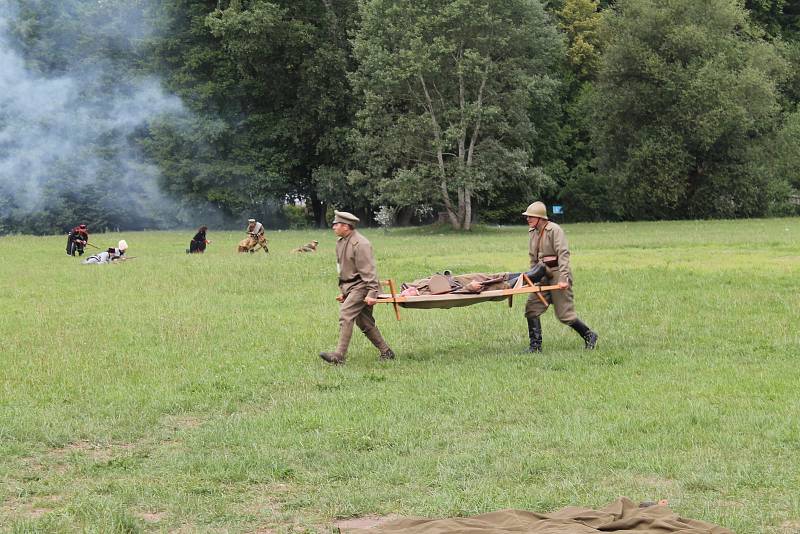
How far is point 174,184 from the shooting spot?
52875 millimetres

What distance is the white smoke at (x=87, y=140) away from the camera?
164 ft

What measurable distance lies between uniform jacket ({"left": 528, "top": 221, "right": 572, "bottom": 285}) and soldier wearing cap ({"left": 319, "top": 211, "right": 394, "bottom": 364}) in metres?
2.21

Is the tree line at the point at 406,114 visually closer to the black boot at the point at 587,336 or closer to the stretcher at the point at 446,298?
the black boot at the point at 587,336

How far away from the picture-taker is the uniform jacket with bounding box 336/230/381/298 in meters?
12.5

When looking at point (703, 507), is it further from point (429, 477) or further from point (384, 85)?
point (384, 85)

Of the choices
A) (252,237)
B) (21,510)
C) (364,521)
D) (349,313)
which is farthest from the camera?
(252,237)

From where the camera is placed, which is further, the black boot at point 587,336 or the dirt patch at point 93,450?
the black boot at point 587,336

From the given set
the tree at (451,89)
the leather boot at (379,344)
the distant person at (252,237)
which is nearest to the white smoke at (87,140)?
the tree at (451,89)

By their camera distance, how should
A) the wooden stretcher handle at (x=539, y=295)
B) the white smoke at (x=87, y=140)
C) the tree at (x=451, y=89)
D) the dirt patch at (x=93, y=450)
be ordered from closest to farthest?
1. the dirt patch at (x=93, y=450)
2. the wooden stretcher handle at (x=539, y=295)
3. the tree at (x=451, y=89)
4. the white smoke at (x=87, y=140)

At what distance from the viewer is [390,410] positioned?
9781 mm

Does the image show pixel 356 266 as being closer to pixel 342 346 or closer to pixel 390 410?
pixel 342 346

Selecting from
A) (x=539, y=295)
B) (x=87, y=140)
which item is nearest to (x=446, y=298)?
(x=539, y=295)

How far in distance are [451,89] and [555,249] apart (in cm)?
3314

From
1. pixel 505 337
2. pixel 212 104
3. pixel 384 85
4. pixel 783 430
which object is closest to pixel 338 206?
pixel 212 104
